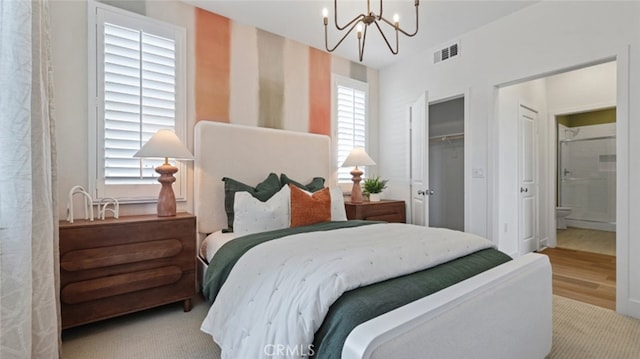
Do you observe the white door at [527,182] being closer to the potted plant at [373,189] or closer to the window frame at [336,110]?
the potted plant at [373,189]

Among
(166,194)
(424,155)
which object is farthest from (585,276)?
(166,194)

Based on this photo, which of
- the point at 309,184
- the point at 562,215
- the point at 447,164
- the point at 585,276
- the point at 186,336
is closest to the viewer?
the point at 186,336

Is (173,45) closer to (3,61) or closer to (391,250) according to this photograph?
(3,61)

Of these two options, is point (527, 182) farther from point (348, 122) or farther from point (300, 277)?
point (300, 277)

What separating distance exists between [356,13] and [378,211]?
7.14 feet

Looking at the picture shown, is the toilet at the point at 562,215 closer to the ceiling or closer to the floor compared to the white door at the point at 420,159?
closer to the floor

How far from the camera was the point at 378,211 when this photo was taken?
362 cm

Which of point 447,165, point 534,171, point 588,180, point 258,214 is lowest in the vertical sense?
point 258,214

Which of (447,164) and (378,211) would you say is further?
(447,164)

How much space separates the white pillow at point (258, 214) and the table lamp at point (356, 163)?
1.31 m

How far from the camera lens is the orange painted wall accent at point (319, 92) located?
12.2 feet

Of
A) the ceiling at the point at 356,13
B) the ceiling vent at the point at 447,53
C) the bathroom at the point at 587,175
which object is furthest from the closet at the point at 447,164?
the bathroom at the point at 587,175

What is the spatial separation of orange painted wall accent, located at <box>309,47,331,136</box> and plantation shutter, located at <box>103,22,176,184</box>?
63.5 inches

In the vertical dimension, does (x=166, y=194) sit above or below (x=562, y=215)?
above
